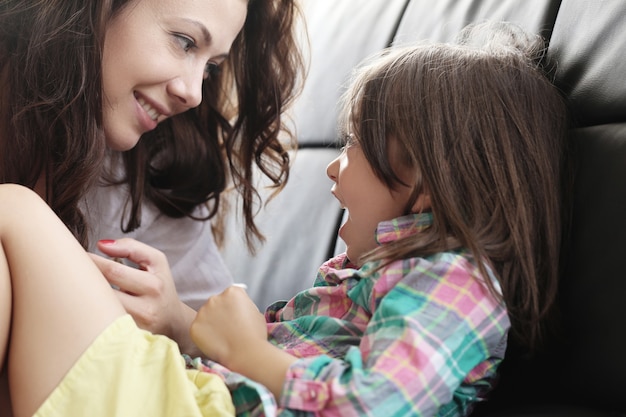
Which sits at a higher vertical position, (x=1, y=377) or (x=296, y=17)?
(x=296, y=17)

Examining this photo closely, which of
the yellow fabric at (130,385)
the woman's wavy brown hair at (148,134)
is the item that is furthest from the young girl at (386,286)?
the woman's wavy brown hair at (148,134)

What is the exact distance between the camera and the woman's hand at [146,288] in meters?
1.00

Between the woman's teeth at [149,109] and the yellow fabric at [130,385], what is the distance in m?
0.44

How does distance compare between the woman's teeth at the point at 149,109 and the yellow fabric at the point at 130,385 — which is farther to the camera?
the woman's teeth at the point at 149,109

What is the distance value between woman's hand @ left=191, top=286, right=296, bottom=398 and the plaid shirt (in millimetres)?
20

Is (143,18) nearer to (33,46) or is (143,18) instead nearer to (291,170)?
(33,46)

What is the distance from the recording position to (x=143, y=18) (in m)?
1.08

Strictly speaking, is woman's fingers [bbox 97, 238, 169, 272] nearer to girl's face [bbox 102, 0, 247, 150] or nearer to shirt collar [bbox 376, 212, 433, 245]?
girl's face [bbox 102, 0, 247, 150]

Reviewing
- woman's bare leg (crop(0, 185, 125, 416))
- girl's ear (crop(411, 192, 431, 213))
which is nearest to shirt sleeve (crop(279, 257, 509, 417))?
girl's ear (crop(411, 192, 431, 213))

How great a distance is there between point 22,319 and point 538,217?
58 centimetres

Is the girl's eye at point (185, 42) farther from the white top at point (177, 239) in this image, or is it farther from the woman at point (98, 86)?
the white top at point (177, 239)

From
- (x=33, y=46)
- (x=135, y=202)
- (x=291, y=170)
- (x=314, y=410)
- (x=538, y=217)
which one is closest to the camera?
(x=314, y=410)

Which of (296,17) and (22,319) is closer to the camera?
(22,319)

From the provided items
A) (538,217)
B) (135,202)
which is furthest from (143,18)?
(538,217)
